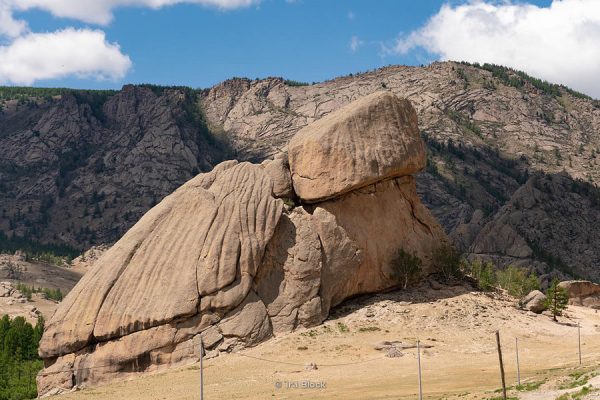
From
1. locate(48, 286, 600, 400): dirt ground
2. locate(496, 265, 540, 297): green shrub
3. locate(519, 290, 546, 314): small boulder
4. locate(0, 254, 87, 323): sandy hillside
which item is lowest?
locate(48, 286, 600, 400): dirt ground

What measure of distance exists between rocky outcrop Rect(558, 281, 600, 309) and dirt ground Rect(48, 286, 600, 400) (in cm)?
1669

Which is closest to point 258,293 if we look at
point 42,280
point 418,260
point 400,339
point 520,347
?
point 400,339

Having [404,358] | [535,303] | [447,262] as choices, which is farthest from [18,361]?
[535,303]

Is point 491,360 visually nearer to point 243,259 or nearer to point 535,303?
point 535,303

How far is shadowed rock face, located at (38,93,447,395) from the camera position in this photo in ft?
163

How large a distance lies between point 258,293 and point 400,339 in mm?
10337

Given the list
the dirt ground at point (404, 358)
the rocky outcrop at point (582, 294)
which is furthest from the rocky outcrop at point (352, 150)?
the rocky outcrop at point (582, 294)

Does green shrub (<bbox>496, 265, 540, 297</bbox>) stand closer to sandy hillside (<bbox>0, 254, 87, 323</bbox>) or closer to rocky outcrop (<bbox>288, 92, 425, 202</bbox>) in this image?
rocky outcrop (<bbox>288, 92, 425, 202</bbox>)

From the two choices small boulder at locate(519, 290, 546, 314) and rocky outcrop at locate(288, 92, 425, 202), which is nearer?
rocky outcrop at locate(288, 92, 425, 202)

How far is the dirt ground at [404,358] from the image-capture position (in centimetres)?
4147

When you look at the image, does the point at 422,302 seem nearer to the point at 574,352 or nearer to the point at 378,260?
the point at 378,260

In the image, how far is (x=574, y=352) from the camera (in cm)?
5100

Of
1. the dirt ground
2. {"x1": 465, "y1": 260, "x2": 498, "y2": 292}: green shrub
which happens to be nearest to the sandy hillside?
{"x1": 465, "y1": 260, "x2": 498, "y2": 292}: green shrub

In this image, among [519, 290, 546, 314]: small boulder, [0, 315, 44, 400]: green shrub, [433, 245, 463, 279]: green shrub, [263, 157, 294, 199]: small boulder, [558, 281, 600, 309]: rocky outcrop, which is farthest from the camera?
[558, 281, 600, 309]: rocky outcrop
